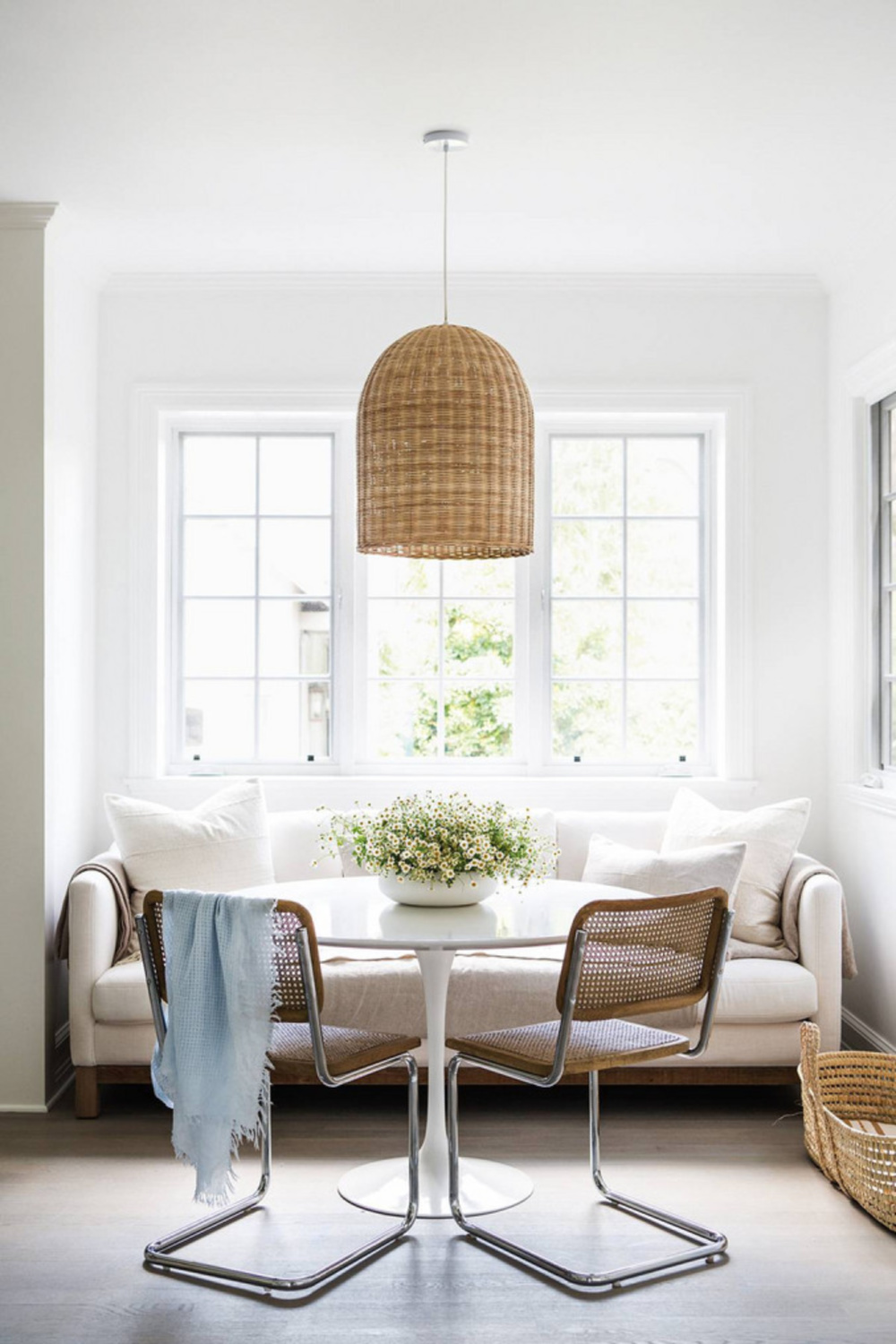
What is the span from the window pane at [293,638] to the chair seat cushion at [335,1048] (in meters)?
2.04

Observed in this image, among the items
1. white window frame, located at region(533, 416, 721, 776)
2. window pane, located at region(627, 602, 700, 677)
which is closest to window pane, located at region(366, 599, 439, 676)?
white window frame, located at region(533, 416, 721, 776)

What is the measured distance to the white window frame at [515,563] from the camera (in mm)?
4777

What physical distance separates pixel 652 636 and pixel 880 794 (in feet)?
3.72

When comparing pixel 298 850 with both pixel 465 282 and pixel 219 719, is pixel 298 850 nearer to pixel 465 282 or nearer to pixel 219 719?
pixel 219 719

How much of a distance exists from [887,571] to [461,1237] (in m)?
2.64

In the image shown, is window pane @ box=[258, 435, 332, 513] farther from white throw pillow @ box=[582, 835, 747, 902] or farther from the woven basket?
the woven basket

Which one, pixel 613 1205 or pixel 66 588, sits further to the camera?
pixel 66 588

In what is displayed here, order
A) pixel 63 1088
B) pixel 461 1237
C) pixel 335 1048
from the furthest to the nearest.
→ pixel 63 1088, pixel 461 1237, pixel 335 1048

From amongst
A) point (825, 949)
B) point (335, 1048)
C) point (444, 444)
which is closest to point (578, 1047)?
point (335, 1048)

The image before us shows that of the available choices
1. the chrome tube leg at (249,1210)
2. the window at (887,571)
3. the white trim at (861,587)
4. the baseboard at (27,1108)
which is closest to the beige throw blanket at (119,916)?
the baseboard at (27,1108)

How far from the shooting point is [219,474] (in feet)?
16.3

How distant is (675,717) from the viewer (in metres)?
4.94

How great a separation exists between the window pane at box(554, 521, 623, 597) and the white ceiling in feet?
3.16

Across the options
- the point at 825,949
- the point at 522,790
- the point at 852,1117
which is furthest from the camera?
the point at 522,790
